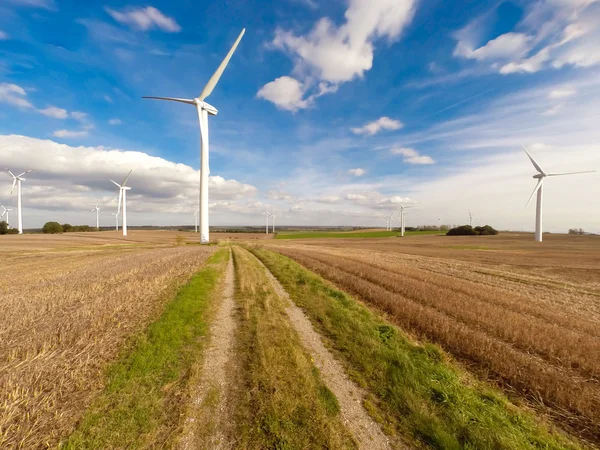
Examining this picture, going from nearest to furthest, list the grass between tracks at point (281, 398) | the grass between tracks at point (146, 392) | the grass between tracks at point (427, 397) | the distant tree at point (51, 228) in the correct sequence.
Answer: the grass between tracks at point (146, 392), the grass between tracks at point (281, 398), the grass between tracks at point (427, 397), the distant tree at point (51, 228)

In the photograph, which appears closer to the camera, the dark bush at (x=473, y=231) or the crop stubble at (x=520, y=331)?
the crop stubble at (x=520, y=331)

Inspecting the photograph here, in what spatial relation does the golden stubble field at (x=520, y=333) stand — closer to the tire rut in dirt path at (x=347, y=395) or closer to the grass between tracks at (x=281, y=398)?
the tire rut in dirt path at (x=347, y=395)

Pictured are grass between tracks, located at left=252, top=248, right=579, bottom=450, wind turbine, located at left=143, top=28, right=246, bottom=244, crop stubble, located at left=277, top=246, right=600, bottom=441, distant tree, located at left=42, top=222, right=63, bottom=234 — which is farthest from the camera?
distant tree, located at left=42, top=222, right=63, bottom=234

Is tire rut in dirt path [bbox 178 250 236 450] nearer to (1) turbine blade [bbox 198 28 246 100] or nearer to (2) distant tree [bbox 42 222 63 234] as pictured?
(1) turbine blade [bbox 198 28 246 100]

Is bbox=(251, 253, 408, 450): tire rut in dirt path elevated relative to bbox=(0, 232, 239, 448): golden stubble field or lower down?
lower down

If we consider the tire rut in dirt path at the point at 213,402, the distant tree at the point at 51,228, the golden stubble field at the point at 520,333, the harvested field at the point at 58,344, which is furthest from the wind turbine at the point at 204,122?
the distant tree at the point at 51,228

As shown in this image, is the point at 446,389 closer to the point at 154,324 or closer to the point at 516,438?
the point at 516,438

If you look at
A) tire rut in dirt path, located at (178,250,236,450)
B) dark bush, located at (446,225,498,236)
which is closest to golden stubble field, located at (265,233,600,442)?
tire rut in dirt path, located at (178,250,236,450)
